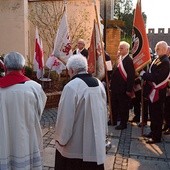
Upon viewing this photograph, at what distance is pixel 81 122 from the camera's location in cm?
398

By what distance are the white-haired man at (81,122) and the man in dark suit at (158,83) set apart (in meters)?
2.55

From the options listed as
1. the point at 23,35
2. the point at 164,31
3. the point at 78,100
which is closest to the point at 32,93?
the point at 78,100

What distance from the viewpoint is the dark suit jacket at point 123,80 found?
7199 millimetres

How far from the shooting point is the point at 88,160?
399 cm

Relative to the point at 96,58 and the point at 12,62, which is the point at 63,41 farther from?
the point at 12,62

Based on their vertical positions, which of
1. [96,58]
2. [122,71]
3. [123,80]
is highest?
[96,58]

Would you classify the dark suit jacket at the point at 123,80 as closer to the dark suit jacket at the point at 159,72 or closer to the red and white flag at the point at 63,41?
the dark suit jacket at the point at 159,72

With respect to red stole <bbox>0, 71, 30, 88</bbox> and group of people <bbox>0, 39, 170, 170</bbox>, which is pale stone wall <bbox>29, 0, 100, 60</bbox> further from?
red stole <bbox>0, 71, 30, 88</bbox>

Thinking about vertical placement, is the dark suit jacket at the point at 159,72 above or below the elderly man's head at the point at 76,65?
below

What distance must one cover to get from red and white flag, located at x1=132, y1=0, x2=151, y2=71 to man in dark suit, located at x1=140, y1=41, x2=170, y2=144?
482 mm

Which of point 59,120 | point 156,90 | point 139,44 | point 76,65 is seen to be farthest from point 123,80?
point 59,120

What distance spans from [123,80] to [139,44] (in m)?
0.86

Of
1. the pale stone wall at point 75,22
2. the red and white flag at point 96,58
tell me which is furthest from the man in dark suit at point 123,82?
the pale stone wall at point 75,22

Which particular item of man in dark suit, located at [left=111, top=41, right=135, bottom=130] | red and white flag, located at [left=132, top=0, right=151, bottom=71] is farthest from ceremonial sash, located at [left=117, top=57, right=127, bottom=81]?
red and white flag, located at [left=132, top=0, right=151, bottom=71]
